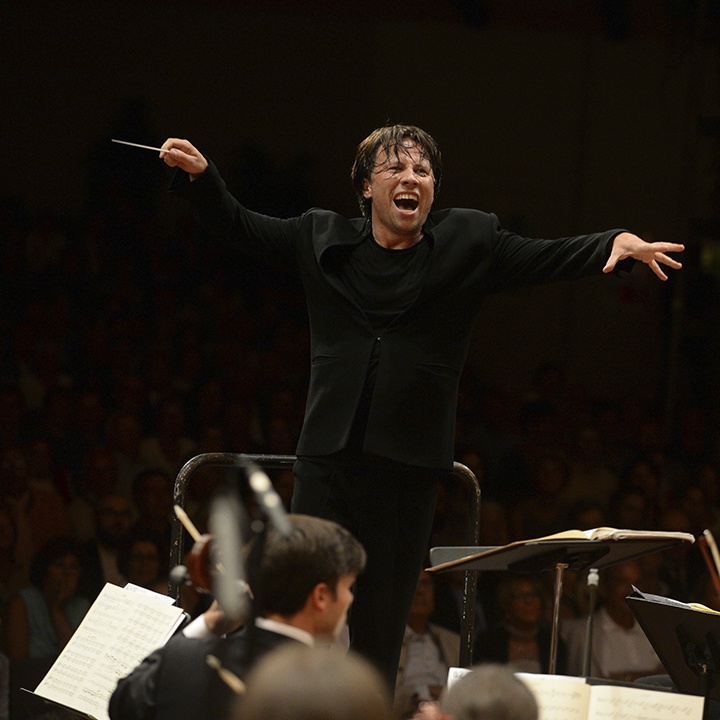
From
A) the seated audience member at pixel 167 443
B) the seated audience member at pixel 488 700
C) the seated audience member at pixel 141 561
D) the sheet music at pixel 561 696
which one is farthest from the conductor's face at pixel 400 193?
the seated audience member at pixel 167 443

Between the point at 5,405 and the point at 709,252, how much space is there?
4.52 meters

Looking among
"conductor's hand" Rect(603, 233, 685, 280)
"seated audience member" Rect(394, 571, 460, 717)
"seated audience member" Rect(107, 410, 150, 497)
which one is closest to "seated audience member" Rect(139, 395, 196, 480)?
"seated audience member" Rect(107, 410, 150, 497)

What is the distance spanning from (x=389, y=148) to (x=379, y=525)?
2.71 feet

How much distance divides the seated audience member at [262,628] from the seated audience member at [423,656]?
2.34 meters

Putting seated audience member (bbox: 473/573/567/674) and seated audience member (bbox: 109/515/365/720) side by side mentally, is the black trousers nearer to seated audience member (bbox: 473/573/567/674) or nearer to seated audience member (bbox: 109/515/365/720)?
seated audience member (bbox: 109/515/365/720)

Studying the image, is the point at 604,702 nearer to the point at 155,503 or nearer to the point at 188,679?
the point at 188,679

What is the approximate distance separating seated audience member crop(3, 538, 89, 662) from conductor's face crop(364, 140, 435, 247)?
7.20 feet

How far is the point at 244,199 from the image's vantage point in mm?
7926

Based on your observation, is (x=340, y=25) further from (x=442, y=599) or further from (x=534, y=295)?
(x=442, y=599)

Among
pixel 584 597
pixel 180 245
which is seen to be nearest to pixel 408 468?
pixel 584 597

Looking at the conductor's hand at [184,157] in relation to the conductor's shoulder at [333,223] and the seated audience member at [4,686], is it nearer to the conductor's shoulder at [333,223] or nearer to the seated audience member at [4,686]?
the conductor's shoulder at [333,223]

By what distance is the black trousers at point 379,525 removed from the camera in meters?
2.59

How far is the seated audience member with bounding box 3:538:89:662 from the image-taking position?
425 cm

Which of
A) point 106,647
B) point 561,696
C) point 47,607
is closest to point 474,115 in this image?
point 47,607
